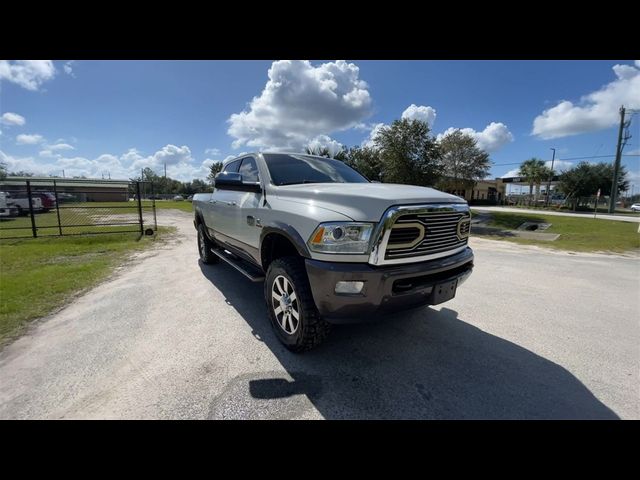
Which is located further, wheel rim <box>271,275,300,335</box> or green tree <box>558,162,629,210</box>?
green tree <box>558,162,629,210</box>

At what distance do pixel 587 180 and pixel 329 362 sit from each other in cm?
5472

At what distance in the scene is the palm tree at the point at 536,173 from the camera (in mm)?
50138

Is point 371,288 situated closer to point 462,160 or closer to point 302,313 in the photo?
point 302,313

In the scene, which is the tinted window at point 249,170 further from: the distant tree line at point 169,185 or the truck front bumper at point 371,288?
the distant tree line at point 169,185

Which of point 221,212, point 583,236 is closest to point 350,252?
point 221,212

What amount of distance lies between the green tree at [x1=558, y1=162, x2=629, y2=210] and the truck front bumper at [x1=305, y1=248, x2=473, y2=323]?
167 ft

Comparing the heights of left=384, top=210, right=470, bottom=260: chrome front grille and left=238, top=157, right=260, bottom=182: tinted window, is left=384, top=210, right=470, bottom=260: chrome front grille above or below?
below

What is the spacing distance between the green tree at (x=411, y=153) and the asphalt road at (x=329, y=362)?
13.6 m

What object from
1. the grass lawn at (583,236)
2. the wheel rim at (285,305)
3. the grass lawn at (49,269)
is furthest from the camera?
the grass lawn at (583,236)

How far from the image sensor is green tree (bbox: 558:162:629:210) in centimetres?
4097

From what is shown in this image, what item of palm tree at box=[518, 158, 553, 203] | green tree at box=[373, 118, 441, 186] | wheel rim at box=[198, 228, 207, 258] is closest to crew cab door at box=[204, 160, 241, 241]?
wheel rim at box=[198, 228, 207, 258]

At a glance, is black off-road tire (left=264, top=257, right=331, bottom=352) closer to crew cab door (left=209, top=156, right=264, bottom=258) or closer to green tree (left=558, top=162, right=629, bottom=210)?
crew cab door (left=209, top=156, right=264, bottom=258)

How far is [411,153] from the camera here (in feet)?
56.7

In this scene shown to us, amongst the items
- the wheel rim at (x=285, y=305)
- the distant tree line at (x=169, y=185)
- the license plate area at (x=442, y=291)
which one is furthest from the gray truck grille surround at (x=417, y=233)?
the distant tree line at (x=169, y=185)
